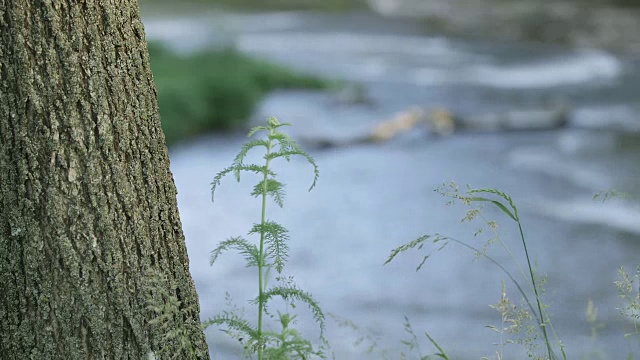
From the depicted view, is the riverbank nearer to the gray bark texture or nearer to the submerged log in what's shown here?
the submerged log

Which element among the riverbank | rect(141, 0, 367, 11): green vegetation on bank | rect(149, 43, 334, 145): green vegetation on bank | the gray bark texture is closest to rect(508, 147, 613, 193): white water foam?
rect(149, 43, 334, 145): green vegetation on bank

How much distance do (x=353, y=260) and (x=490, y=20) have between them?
8.21 metres

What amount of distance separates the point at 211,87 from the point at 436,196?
3.12 meters

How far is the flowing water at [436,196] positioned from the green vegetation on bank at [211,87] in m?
A: 0.21

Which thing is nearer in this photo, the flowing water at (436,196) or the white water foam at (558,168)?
the flowing water at (436,196)

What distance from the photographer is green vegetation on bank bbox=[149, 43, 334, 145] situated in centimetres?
892

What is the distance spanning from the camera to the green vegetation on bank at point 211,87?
29.3 feet

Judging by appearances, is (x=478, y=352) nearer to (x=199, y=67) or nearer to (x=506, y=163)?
(x=506, y=163)

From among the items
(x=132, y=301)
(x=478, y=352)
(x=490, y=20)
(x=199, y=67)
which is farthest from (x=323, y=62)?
(x=132, y=301)

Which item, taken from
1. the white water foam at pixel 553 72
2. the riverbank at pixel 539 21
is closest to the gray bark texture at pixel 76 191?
the white water foam at pixel 553 72

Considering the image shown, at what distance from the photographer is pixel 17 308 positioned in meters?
1.59

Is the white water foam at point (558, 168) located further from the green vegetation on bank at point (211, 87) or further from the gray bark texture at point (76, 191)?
the gray bark texture at point (76, 191)

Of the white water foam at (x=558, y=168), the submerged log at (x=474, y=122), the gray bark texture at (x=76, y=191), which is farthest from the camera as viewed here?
the submerged log at (x=474, y=122)

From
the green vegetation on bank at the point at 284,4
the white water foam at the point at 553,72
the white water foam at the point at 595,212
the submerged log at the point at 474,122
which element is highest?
the green vegetation on bank at the point at 284,4
